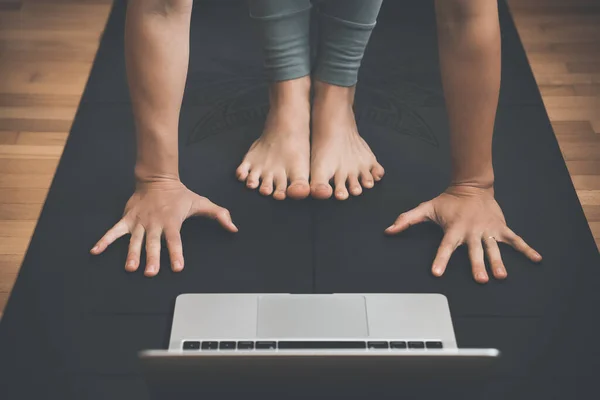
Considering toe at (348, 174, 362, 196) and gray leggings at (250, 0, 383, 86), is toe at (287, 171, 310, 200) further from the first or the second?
gray leggings at (250, 0, 383, 86)

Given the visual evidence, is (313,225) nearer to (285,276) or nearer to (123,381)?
(285,276)

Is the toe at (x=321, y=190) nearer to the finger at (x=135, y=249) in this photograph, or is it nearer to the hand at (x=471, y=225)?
the hand at (x=471, y=225)

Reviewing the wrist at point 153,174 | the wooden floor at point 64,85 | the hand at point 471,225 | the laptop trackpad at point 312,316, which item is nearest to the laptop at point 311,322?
the laptop trackpad at point 312,316

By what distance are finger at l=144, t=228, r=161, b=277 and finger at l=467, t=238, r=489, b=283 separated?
1.75 ft

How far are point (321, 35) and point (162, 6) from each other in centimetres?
46

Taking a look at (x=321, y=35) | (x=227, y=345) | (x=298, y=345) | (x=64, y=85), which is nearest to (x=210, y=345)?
(x=227, y=345)

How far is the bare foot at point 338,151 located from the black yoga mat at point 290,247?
0.03 metres

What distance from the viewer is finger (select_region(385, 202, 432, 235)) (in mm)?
1274

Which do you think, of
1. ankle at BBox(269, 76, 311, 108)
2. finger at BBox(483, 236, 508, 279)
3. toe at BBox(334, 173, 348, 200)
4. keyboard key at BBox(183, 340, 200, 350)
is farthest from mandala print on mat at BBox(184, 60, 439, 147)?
keyboard key at BBox(183, 340, 200, 350)

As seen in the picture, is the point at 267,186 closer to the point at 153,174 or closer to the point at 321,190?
the point at 321,190

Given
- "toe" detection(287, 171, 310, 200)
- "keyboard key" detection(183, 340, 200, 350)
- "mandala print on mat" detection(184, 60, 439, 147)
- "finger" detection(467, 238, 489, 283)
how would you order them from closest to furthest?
"keyboard key" detection(183, 340, 200, 350)
"finger" detection(467, 238, 489, 283)
"toe" detection(287, 171, 310, 200)
"mandala print on mat" detection(184, 60, 439, 147)

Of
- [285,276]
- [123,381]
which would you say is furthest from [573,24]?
[123,381]

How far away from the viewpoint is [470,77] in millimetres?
1146

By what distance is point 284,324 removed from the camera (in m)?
1.07
